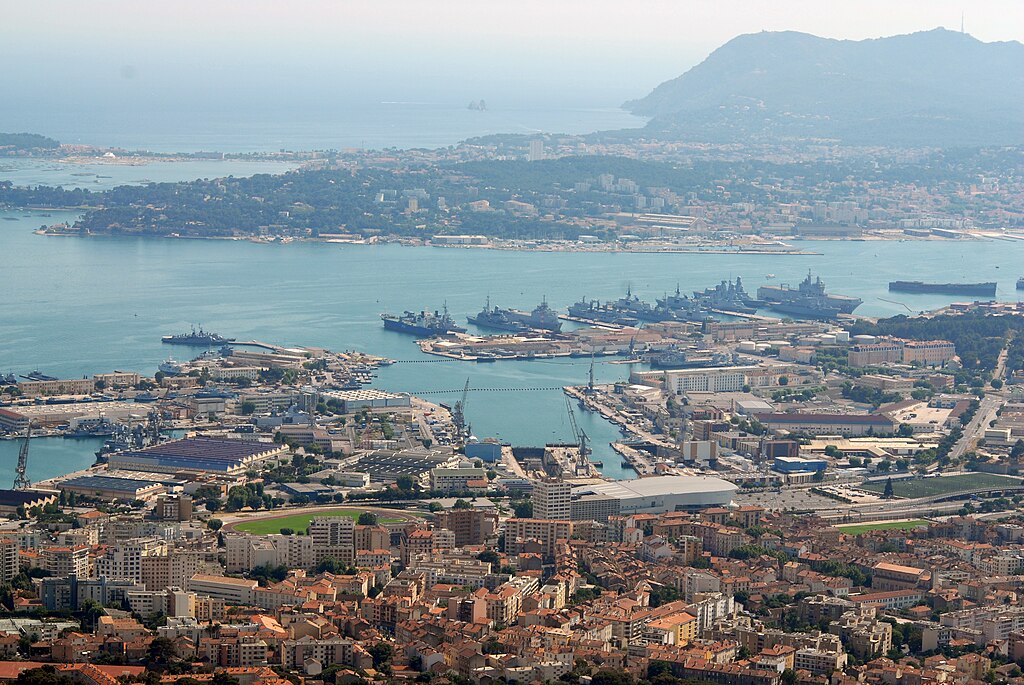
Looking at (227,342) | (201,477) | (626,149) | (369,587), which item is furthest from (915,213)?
(369,587)

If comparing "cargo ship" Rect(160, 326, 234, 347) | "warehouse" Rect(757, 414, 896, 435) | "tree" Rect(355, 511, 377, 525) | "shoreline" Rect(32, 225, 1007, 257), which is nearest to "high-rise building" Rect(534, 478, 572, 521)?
"tree" Rect(355, 511, 377, 525)

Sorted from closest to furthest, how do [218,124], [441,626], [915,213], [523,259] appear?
[441,626]
[523,259]
[915,213]
[218,124]

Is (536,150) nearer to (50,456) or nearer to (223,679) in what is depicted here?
(50,456)

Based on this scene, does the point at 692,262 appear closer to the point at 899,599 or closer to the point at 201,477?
the point at 201,477

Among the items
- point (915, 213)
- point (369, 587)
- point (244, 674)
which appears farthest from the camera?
point (915, 213)

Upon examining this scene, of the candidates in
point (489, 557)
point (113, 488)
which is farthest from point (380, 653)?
point (113, 488)

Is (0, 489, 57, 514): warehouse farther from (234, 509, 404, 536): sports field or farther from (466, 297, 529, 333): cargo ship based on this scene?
(466, 297, 529, 333): cargo ship

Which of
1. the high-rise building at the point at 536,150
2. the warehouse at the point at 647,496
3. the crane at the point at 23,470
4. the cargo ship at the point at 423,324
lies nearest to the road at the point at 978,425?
the warehouse at the point at 647,496
